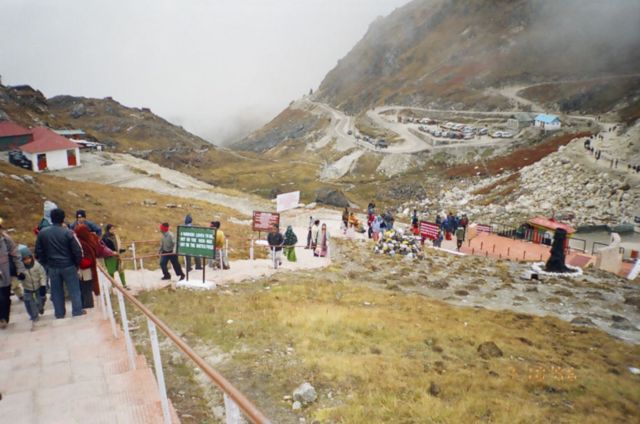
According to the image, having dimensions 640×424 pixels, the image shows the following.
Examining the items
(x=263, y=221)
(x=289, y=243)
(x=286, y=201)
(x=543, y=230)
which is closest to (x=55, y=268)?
(x=289, y=243)

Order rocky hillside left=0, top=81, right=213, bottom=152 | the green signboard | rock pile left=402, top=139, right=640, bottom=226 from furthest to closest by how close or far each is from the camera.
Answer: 1. rocky hillside left=0, top=81, right=213, bottom=152
2. rock pile left=402, top=139, right=640, bottom=226
3. the green signboard

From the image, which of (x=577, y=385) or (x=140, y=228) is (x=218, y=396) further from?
(x=140, y=228)

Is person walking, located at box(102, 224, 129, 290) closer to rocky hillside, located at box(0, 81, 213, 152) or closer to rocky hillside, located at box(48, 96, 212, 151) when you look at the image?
rocky hillside, located at box(0, 81, 213, 152)

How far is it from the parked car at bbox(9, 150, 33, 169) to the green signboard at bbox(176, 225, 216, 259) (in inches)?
1996

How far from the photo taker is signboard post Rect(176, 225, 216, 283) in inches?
569

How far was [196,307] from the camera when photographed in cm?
1317

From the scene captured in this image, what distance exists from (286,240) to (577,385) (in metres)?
13.7

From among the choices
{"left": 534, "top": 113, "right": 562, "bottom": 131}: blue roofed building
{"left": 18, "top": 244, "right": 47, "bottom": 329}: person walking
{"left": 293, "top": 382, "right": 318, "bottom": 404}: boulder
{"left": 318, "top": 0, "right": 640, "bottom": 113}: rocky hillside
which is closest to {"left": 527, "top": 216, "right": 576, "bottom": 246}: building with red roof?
{"left": 293, "top": 382, "right": 318, "bottom": 404}: boulder

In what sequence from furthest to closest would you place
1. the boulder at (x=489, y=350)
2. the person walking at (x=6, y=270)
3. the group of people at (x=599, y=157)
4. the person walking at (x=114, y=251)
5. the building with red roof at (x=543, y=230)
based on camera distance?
the group of people at (x=599, y=157)
the building with red roof at (x=543, y=230)
the person walking at (x=114, y=251)
the boulder at (x=489, y=350)
the person walking at (x=6, y=270)

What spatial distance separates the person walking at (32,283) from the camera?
962cm

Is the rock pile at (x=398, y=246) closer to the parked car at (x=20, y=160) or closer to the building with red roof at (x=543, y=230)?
the building with red roof at (x=543, y=230)

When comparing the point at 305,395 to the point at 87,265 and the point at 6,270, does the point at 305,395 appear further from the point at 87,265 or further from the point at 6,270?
the point at 6,270

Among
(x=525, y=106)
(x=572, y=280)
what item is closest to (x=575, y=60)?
(x=525, y=106)

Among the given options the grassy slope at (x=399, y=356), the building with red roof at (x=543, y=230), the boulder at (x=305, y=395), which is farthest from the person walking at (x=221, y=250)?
the building with red roof at (x=543, y=230)
